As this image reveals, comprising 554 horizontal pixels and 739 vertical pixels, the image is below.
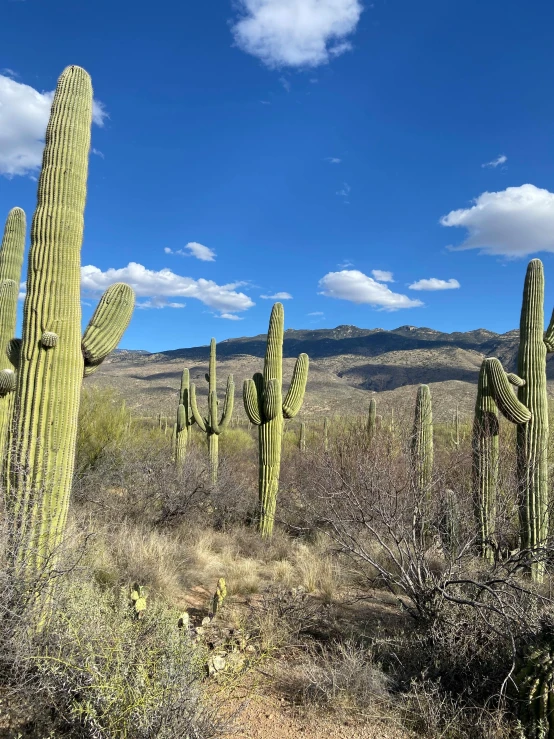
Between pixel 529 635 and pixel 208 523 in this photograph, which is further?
pixel 208 523

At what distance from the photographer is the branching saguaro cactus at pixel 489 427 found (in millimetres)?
8055

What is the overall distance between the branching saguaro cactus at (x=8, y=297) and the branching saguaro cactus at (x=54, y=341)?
184cm

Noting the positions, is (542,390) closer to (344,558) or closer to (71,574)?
(344,558)

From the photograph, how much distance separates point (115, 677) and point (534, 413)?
7.62 meters

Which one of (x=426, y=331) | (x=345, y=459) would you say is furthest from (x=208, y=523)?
(x=426, y=331)

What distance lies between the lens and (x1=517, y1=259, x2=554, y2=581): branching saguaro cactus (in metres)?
7.73

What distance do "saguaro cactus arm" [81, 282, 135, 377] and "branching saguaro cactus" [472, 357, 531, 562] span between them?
5829 millimetres

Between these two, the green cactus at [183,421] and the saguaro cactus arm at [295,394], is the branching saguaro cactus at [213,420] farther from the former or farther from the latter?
the saguaro cactus arm at [295,394]

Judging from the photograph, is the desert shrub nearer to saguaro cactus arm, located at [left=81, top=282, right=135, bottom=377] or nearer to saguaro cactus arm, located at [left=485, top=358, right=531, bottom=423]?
saguaro cactus arm, located at [left=81, top=282, right=135, bottom=377]

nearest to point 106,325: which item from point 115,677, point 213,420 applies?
point 115,677

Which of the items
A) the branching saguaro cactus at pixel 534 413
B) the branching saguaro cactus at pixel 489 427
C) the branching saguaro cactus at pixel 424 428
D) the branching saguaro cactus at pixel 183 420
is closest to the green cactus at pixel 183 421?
the branching saguaro cactus at pixel 183 420

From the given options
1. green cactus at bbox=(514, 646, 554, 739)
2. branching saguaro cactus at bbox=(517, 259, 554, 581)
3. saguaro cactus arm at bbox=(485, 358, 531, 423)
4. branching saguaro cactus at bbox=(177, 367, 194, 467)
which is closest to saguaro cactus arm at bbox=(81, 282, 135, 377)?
green cactus at bbox=(514, 646, 554, 739)

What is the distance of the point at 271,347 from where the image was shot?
35.8ft

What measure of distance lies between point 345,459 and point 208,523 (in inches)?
139
